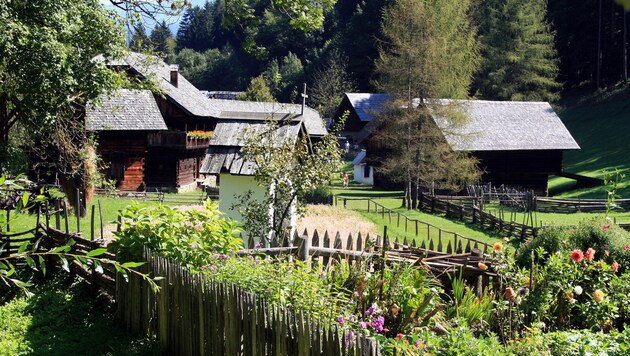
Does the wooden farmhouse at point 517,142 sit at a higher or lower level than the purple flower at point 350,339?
higher

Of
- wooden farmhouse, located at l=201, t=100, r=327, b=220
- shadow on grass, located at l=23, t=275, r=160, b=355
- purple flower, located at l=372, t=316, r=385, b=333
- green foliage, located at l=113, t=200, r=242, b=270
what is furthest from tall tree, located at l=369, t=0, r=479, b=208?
purple flower, located at l=372, t=316, r=385, b=333

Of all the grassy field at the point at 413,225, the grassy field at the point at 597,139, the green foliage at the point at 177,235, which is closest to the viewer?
the green foliage at the point at 177,235

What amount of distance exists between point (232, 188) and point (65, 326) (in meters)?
5.04

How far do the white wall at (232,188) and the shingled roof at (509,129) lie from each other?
943 inches

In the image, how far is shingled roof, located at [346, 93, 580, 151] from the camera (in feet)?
124

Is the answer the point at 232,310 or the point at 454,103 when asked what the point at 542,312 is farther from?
the point at 454,103

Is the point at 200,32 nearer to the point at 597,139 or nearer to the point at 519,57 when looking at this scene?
the point at 519,57

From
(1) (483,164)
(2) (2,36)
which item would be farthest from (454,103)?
(2) (2,36)

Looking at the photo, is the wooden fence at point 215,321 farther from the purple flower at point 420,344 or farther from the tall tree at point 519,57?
the tall tree at point 519,57

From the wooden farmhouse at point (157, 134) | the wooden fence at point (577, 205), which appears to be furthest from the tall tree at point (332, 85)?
the wooden fence at point (577, 205)

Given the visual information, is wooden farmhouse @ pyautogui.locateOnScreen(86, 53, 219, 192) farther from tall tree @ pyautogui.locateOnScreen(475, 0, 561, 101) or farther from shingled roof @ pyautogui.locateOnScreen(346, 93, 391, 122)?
tall tree @ pyautogui.locateOnScreen(475, 0, 561, 101)

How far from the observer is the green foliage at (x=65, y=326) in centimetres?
819

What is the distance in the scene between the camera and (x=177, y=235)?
317 inches

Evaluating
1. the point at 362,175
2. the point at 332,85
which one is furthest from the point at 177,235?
the point at 332,85
